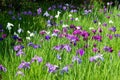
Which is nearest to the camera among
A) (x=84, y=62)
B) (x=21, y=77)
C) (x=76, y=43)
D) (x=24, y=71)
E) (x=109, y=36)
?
(x=21, y=77)

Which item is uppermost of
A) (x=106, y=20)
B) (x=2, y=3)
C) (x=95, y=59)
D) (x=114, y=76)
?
(x=2, y=3)

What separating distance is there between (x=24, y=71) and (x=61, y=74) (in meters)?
0.42

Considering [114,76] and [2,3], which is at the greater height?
[2,3]

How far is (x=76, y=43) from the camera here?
4.26 m

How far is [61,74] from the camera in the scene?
3094 mm

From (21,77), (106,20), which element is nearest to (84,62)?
(21,77)

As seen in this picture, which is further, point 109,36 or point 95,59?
point 109,36

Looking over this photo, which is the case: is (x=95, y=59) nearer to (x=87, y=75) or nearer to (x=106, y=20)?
(x=87, y=75)

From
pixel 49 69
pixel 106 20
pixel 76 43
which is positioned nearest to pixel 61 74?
pixel 49 69

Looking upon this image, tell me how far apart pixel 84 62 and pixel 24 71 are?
757 mm

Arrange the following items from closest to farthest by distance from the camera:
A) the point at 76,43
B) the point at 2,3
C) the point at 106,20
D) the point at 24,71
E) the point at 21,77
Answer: the point at 21,77, the point at 24,71, the point at 76,43, the point at 106,20, the point at 2,3

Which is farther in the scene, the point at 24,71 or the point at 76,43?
the point at 76,43

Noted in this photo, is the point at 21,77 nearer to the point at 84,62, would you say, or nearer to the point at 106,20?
the point at 84,62

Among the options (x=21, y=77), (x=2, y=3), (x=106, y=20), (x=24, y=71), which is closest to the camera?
(x=21, y=77)
